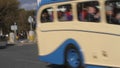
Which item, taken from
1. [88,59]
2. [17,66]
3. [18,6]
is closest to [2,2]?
[18,6]

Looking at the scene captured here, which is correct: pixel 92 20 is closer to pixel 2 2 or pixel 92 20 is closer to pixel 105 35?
pixel 105 35

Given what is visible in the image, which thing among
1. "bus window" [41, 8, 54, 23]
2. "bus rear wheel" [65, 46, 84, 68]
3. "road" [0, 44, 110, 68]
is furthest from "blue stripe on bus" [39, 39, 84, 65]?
"road" [0, 44, 110, 68]

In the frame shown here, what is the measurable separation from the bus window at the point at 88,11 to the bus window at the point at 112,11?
1.68 ft

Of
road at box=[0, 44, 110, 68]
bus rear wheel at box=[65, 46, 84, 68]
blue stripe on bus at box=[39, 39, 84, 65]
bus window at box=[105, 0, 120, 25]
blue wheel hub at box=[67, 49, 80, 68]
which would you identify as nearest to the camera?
bus window at box=[105, 0, 120, 25]

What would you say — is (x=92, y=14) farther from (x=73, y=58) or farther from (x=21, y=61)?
(x=21, y=61)

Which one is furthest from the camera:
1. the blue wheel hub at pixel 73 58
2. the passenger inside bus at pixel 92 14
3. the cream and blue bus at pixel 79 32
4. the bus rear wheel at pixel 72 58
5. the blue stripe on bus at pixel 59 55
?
the blue stripe on bus at pixel 59 55

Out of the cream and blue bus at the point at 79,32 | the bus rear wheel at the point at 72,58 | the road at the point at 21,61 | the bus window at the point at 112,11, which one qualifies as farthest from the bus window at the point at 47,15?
the bus window at the point at 112,11

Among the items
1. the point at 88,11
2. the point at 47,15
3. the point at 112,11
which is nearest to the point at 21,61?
the point at 47,15

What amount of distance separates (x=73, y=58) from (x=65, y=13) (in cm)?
145

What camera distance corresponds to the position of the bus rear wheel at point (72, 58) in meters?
14.1

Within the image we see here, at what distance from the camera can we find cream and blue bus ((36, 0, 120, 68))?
39.5 feet

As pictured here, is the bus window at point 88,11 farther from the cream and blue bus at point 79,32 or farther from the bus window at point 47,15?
the bus window at point 47,15

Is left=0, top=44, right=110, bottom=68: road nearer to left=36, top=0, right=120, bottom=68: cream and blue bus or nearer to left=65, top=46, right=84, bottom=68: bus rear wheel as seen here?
left=36, top=0, right=120, bottom=68: cream and blue bus

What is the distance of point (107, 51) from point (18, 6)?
7091 cm
